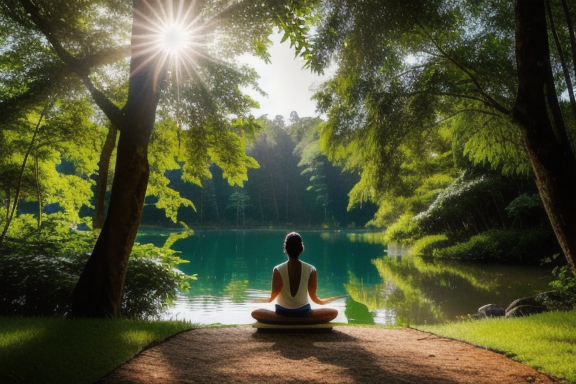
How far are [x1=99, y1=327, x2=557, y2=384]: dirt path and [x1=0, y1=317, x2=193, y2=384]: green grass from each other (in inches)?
7.6

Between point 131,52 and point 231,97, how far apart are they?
3198 millimetres

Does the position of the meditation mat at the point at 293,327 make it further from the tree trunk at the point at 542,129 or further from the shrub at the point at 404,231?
the shrub at the point at 404,231

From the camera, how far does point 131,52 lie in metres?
6.61

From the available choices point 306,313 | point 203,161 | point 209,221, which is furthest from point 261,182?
point 306,313

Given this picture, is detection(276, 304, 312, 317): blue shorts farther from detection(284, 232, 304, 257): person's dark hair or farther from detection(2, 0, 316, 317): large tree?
detection(2, 0, 316, 317): large tree

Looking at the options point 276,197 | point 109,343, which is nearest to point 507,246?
point 109,343

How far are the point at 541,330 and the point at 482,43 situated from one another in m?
5.67

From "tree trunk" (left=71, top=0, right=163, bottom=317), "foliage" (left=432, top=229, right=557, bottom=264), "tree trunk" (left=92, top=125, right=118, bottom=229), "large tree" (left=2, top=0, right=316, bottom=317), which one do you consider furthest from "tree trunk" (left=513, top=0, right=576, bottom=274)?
"foliage" (left=432, top=229, right=557, bottom=264)

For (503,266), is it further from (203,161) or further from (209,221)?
(209,221)

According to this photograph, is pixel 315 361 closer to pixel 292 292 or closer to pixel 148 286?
pixel 292 292

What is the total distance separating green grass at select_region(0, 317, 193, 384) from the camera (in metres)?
3.38

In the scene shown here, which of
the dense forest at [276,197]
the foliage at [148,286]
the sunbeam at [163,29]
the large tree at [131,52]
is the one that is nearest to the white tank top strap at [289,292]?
the large tree at [131,52]

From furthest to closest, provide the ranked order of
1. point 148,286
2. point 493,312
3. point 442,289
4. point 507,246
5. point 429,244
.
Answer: point 429,244, point 507,246, point 442,289, point 493,312, point 148,286

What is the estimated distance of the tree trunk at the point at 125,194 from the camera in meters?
5.87
